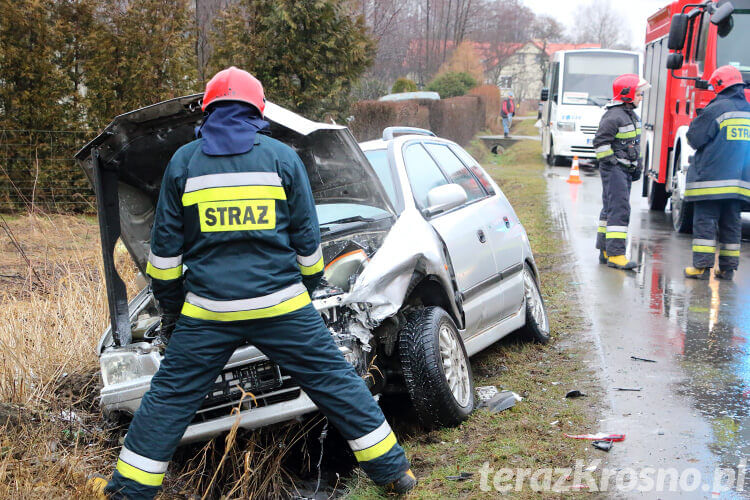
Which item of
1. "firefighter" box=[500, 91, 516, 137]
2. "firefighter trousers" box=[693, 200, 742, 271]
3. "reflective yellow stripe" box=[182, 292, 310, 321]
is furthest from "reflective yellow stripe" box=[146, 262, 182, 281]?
"firefighter" box=[500, 91, 516, 137]

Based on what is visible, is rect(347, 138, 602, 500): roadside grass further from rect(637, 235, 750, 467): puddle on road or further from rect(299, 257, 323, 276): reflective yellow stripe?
rect(299, 257, 323, 276): reflective yellow stripe

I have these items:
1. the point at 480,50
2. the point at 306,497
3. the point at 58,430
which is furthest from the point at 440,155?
the point at 480,50

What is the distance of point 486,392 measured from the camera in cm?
493

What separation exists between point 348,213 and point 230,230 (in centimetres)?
150

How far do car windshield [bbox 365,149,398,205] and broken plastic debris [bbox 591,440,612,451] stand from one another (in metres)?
1.80

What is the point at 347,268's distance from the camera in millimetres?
4270

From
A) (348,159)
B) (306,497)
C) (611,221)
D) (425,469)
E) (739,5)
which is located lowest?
(306,497)

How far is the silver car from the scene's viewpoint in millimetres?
3770

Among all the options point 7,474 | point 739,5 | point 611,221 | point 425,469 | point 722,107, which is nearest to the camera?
point 7,474

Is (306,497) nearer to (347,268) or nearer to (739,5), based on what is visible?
(347,268)

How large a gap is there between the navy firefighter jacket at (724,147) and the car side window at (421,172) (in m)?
3.68

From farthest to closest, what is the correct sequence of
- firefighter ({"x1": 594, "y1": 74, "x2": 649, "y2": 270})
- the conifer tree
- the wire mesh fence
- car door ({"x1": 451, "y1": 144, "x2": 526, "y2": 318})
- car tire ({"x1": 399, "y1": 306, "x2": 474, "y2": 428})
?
the wire mesh fence → the conifer tree → firefighter ({"x1": 594, "y1": 74, "x2": 649, "y2": 270}) → car door ({"x1": 451, "y1": 144, "x2": 526, "y2": 318}) → car tire ({"x1": 399, "y1": 306, "x2": 474, "y2": 428})

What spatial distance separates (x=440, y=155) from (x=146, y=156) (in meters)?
2.18

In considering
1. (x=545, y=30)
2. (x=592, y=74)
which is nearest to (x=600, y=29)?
(x=545, y=30)
